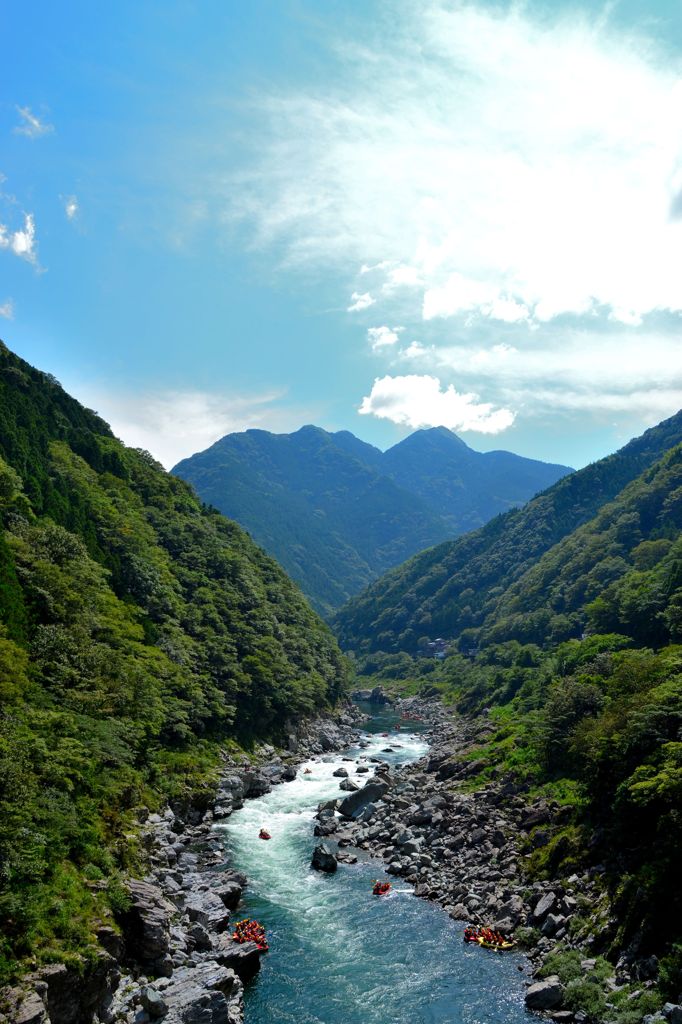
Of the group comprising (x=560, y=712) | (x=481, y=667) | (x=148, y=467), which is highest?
(x=148, y=467)

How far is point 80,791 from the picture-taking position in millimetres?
33875

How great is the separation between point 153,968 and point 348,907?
42.6 ft

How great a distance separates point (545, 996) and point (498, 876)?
35.8 ft

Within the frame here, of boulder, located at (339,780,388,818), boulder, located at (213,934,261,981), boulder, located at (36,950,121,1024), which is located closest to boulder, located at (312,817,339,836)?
boulder, located at (339,780,388,818)

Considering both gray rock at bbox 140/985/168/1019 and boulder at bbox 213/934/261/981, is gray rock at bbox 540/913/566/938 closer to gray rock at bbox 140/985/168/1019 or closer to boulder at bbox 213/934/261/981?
boulder at bbox 213/934/261/981

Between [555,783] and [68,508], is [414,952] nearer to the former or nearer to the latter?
[555,783]

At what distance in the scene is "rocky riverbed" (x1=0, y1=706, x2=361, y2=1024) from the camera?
73.0 ft

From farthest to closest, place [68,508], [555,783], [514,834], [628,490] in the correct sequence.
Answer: [628,490]
[68,508]
[555,783]
[514,834]

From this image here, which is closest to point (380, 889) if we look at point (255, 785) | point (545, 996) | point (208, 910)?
point (208, 910)

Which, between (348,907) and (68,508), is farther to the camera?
(68,508)

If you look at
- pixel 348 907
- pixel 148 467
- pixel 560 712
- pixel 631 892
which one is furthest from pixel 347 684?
pixel 631 892

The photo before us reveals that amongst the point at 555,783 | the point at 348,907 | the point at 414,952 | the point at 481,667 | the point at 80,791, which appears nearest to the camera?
the point at 414,952

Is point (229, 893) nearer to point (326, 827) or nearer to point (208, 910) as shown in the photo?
point (208, 910)

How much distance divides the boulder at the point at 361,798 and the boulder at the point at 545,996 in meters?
27.3
